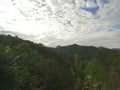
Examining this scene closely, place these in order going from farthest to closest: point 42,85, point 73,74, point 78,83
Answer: point 73,74, point 78,83, point 42,85

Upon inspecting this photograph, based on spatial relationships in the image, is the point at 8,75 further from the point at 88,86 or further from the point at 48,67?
the point at 88,86

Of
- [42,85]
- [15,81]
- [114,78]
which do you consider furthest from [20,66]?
A: [114,78]

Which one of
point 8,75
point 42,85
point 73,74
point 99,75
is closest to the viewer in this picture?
point 8,75

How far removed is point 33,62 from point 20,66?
619 cm

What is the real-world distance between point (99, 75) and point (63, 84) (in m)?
9.08

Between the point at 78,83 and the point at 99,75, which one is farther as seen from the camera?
the point at 78,83

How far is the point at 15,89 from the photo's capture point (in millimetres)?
42562

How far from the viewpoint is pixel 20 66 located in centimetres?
5159

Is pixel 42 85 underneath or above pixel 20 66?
underneath

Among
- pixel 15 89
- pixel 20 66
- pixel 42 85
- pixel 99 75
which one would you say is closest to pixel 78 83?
pixel 99 75

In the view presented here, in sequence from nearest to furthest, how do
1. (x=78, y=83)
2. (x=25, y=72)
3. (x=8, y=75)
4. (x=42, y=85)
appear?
(x=8, y=75), (x=25, y=72), (x=42, y=85), (x=78, y=83)

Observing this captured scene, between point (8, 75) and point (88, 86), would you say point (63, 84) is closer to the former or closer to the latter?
point (88, 86)

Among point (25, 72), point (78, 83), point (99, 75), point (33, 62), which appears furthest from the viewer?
point (78, 83)

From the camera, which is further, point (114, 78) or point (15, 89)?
point (114, 78)
